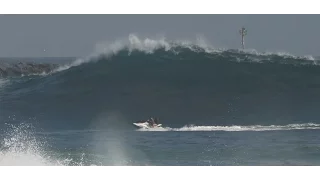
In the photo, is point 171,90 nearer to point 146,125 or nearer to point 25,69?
point 146,125

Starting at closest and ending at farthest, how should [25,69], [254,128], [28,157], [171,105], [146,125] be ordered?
1. [28,157]
2. [146,125]
3. [254,128]
4. [171,105]
5. [25,69]

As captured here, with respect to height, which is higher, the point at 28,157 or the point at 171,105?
the point at 28,157

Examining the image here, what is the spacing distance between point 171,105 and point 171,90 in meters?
0.99

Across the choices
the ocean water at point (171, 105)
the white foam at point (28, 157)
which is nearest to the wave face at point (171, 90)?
the ocean water at point (171, 105)

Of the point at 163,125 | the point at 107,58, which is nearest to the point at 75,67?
the point at 107,58

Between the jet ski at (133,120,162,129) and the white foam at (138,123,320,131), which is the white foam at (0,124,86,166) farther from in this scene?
the white foam at (138,123,320,131)

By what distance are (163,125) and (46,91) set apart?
5.37 metres

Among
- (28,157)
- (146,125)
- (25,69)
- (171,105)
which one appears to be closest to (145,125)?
(146,125)

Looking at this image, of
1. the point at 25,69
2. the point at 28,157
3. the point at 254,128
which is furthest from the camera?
the point at 25,69

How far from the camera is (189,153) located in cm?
1150

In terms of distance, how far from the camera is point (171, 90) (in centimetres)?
1833

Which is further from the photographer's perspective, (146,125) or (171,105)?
(171,105)

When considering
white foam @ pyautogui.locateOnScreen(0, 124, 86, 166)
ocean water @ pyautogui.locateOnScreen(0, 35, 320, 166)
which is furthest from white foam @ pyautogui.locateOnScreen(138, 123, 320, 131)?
white foam @ pyautogui.locateOnScreen(0, 124, 86, 166)
